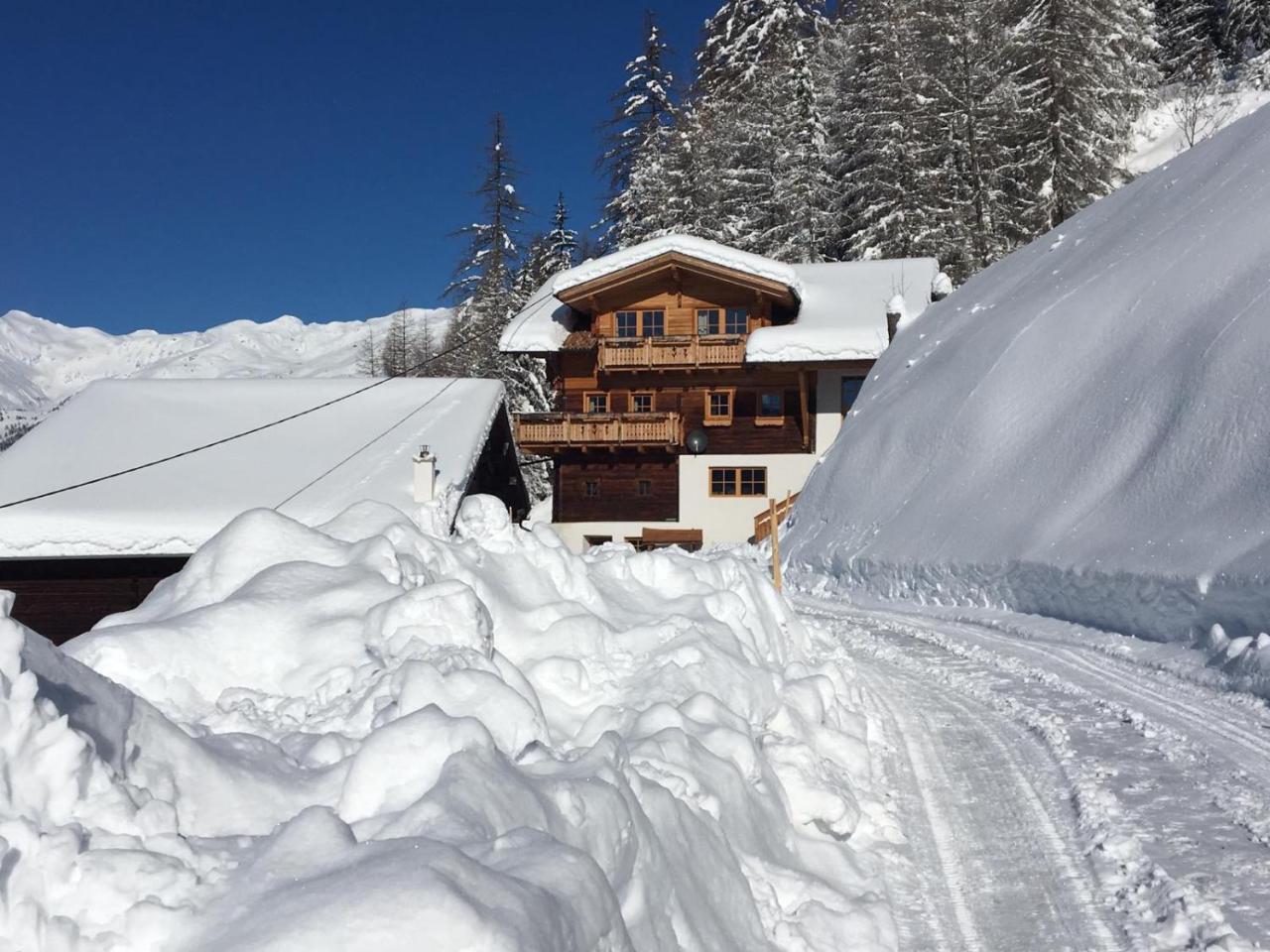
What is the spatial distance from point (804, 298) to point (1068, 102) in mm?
13650

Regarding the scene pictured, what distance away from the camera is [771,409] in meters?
30.8

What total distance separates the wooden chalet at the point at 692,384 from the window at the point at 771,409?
38mm

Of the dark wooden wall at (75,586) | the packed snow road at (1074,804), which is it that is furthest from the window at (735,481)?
the packed snow road at (1074,804)

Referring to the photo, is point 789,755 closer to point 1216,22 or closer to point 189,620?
point 189,620

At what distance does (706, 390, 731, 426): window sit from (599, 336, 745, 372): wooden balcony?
132 cm

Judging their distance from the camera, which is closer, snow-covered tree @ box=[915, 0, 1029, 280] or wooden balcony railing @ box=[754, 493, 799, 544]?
wooden balcony railing @ box=[754, 493, 799, 544]

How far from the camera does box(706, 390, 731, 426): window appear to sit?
30.9m

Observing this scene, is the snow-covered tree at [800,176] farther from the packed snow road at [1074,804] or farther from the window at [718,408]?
the packed snow road at [1074,804]

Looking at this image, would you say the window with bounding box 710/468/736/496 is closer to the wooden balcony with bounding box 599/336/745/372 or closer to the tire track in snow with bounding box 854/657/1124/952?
the wooden balcony with bounding box 599/336/745/372

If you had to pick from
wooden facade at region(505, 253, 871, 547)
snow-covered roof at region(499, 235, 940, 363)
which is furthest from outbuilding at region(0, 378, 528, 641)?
snow-covered roof at region(499, 235, 940, 363)

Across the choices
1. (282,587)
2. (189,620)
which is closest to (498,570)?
(282,587)

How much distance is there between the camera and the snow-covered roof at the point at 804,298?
29062 millimetres

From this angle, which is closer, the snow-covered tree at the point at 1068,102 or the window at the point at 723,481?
the window at the point at 723,481

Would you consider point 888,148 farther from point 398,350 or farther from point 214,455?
point 398,350
